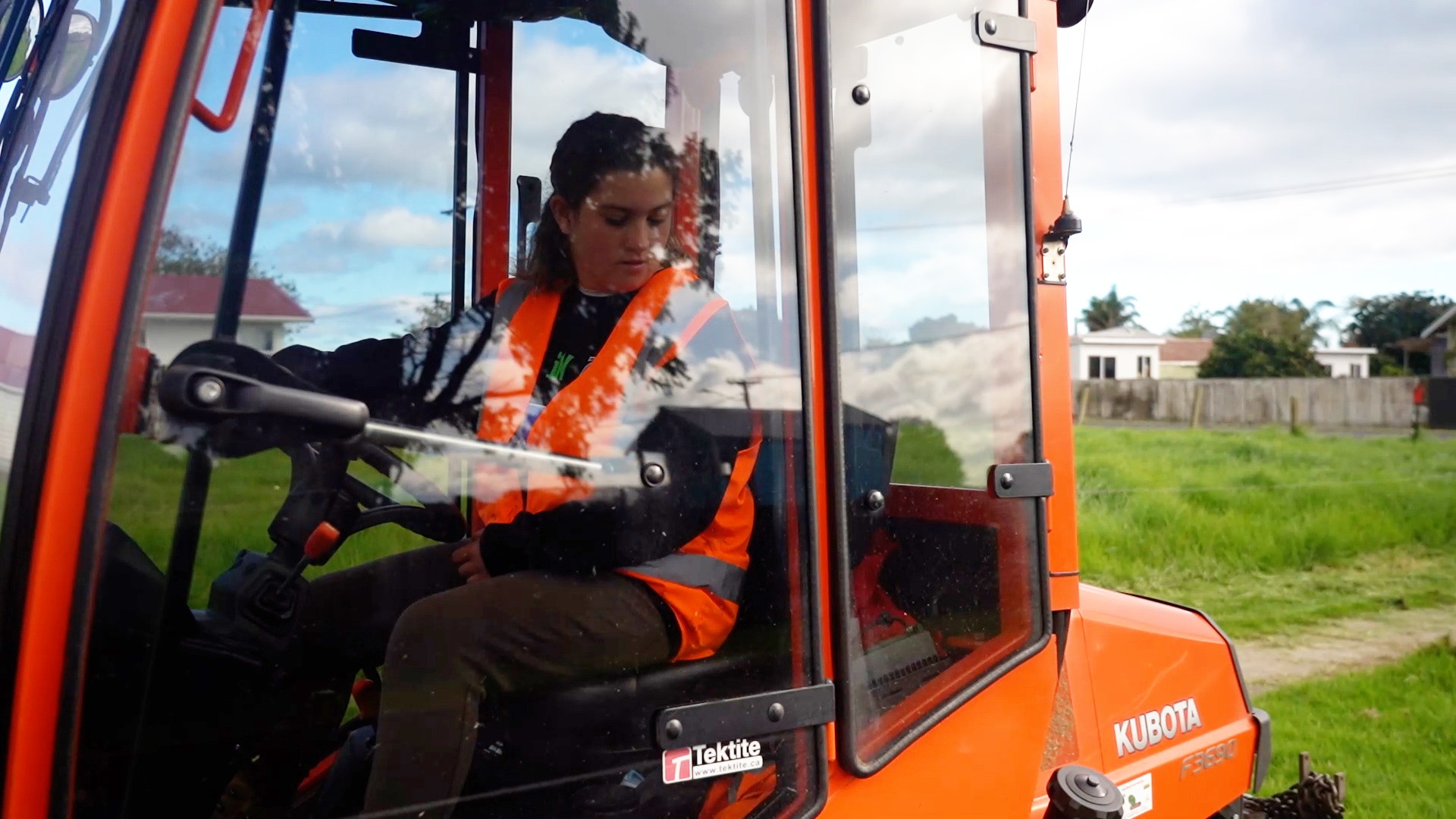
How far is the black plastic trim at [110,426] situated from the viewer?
49.2 inches

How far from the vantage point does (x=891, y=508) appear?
1.71 m

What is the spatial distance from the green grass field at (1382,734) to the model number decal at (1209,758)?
218cm

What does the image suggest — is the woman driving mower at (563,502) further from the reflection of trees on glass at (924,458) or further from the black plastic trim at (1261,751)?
the black plastic trim at (1261,751)

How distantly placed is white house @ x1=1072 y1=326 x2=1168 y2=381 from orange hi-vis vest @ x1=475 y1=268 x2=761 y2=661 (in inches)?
1936

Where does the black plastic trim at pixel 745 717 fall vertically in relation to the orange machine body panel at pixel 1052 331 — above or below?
below

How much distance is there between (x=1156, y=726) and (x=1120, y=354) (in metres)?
51.4

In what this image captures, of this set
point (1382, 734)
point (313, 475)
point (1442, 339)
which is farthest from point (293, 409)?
point (1442, 339)

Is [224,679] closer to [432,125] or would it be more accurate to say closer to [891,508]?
[432,125]

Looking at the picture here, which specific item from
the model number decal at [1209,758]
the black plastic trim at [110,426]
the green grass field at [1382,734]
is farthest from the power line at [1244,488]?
the black plastic trim at [110,426]

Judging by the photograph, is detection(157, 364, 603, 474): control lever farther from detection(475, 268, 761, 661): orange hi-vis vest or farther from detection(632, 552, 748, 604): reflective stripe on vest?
detection(632, 552, 748, 604): reflective stripe on vest

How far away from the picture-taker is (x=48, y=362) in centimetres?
124

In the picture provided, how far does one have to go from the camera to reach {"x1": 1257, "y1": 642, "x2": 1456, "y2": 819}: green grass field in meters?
4.21

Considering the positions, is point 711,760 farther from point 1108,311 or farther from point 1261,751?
point 1108,311

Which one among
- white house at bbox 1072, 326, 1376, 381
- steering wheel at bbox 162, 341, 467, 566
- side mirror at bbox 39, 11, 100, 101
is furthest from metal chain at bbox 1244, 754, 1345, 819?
white house at bbox 1072, 326, 1376, 381
